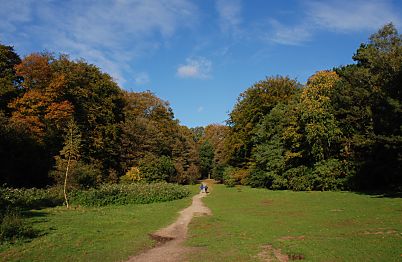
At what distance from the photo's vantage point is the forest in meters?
29.2

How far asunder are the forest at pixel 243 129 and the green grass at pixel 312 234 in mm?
10297

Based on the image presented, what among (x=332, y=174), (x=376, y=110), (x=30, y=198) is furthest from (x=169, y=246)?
(x=332, y=174)

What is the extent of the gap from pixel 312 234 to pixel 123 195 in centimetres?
2200

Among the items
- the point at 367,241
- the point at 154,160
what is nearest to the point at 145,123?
the point at 154,160

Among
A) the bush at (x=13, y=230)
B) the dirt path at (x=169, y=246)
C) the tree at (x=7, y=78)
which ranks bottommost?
the dirt path at (x=169, y=246)

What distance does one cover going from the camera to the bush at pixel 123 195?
2947 cm

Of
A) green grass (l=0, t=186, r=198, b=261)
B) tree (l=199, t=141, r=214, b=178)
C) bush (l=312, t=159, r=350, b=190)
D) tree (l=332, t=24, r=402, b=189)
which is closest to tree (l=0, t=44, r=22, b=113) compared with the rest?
green grass (l=0, t=186, r=198, b=261)

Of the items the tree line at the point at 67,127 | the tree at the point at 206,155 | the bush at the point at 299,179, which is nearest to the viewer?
the tree line at the point at 67,127

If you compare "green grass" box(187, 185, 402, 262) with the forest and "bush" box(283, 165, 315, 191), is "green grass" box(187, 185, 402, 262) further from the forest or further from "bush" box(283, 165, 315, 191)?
"bush" box(283, 165, 315, 191)

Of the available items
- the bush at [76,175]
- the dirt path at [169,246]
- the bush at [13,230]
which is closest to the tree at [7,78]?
the bush at [76,175]

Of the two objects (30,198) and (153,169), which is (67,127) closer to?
(153,169)

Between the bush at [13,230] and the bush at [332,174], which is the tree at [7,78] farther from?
the bush at [332,174]

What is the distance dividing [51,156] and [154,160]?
1446cm

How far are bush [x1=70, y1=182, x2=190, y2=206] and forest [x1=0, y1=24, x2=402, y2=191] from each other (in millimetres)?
2687
